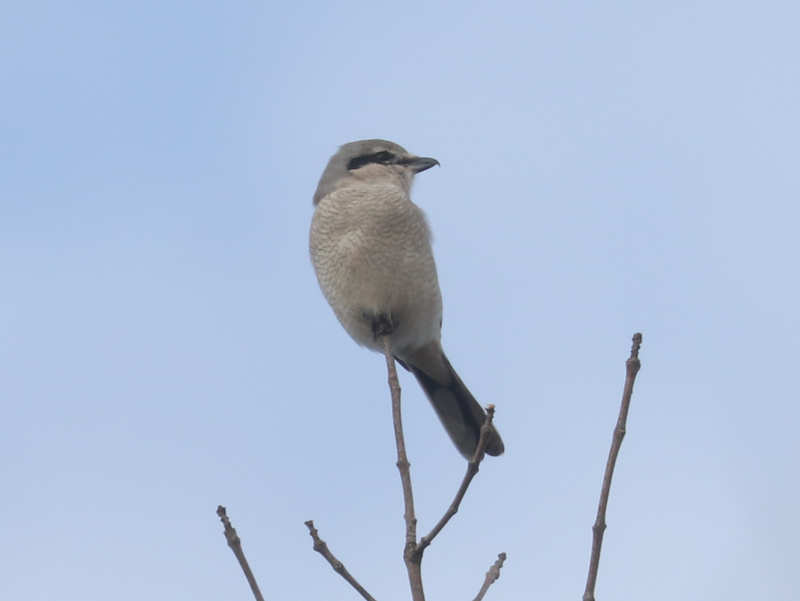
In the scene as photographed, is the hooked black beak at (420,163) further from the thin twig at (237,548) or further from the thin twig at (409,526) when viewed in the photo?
the thin twig at (237,548)

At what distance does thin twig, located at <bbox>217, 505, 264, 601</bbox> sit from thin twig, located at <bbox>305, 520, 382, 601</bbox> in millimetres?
186

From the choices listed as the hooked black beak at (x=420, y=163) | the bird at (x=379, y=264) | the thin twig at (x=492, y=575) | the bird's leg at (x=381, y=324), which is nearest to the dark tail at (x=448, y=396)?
the bird at (x=379, y=264)

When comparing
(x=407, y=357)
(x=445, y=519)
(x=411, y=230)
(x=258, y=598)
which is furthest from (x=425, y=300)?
(x=258, y=598)

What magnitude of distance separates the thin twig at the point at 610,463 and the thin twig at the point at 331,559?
1.53 ft

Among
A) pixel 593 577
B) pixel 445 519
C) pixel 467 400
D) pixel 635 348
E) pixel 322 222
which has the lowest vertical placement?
pixel 593 577

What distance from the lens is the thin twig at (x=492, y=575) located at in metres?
2.22

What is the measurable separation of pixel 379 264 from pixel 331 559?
2.08 metres

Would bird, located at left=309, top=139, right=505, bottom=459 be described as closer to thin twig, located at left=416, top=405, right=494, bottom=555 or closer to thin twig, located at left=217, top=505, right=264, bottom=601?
thin twig, located at left=416, top=405, right=494, bottom=555

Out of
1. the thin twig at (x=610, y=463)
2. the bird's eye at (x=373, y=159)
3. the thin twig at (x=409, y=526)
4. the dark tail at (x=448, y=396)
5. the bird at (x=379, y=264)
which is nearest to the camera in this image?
the thin twig at (x=610, y=463)

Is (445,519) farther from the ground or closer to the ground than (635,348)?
closer to the ground

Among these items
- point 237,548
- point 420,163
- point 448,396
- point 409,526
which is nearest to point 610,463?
point 409,526

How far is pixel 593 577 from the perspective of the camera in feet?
6.07

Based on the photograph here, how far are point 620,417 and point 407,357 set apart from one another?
286 cm

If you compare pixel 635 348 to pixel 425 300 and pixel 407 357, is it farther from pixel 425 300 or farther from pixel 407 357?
pixel 407 357
